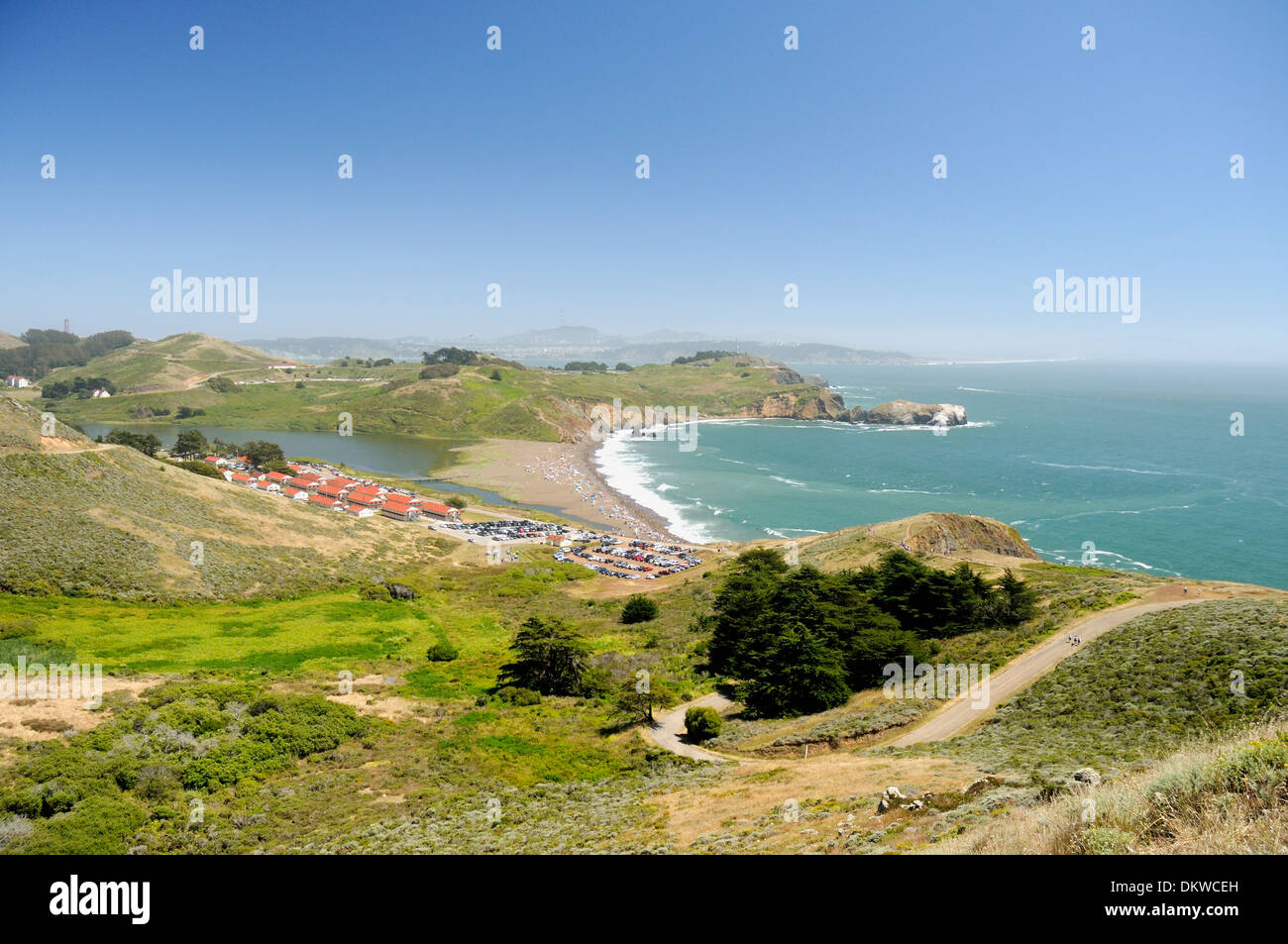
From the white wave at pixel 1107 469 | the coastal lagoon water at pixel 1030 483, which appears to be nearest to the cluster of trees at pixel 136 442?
the coastal lagoon water at pixel 1030 483

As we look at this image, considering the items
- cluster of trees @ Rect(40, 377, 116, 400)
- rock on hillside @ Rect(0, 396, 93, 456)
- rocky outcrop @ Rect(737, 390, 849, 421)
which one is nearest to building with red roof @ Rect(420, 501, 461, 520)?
rock on hillside @ Rect(0, 396, 93, 456)

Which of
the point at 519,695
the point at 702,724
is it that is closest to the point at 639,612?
the point at 519,695

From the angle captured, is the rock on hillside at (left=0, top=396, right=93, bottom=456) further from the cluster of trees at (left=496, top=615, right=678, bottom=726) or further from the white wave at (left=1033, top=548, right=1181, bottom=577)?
the white wave at (left=1033, top=548, right=1181, bottom=577)

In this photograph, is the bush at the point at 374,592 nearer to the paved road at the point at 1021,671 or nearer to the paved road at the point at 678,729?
the paved road at the point at 678,729
